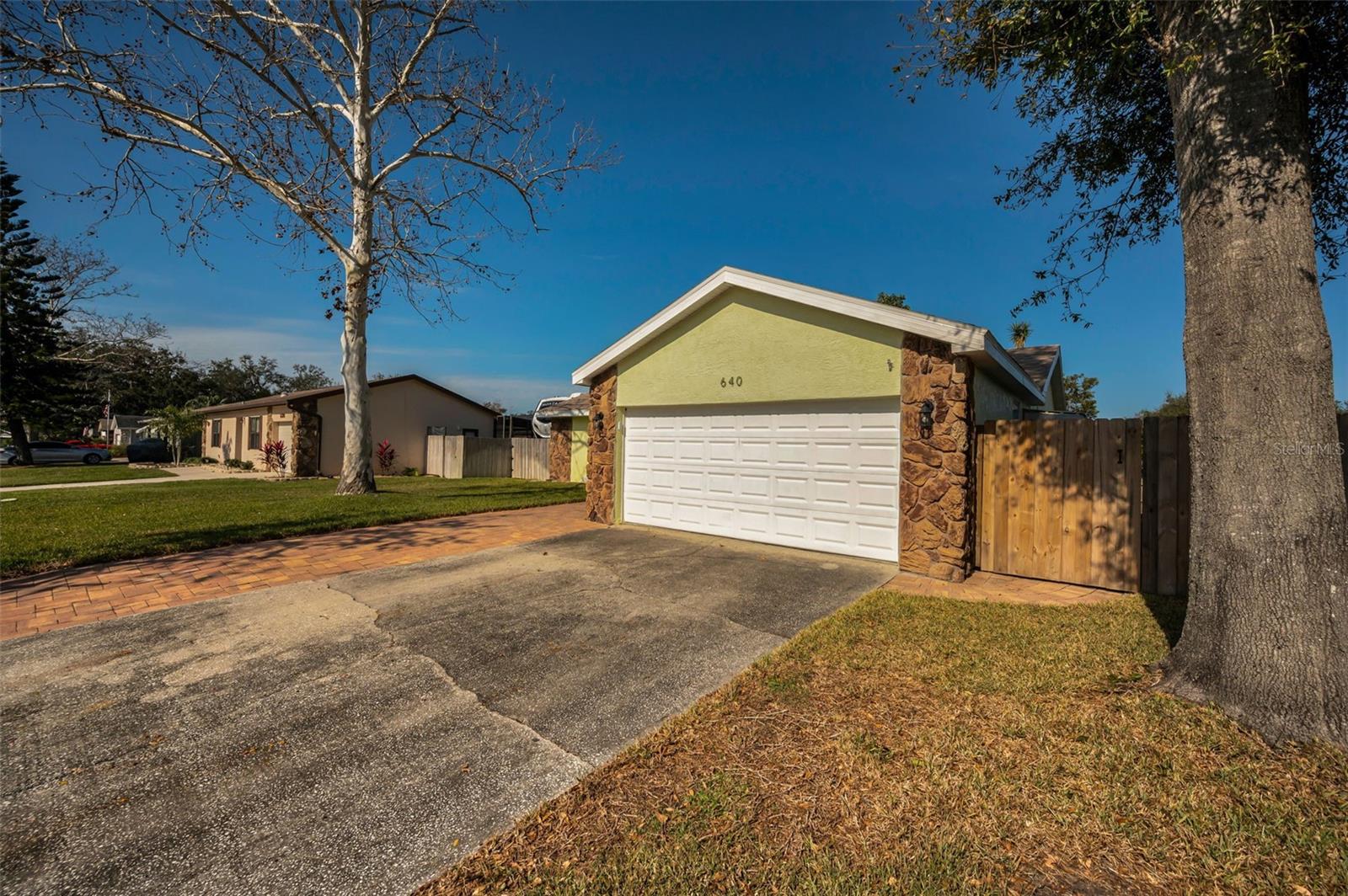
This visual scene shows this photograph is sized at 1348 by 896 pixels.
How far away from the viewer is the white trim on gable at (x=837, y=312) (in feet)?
20.2

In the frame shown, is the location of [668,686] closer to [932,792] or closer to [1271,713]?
[932,792]

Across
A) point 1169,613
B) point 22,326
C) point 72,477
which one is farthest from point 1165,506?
point 22,326

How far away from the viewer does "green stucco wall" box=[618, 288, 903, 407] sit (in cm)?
699

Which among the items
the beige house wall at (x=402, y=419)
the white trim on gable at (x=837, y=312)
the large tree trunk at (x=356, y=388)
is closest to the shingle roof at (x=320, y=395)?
the beige house wall at (x=402, y=419)

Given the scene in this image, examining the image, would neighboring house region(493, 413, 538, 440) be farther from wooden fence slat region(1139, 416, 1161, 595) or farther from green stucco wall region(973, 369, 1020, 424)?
wooden fence slat region(1139, 416, 1161, 595)

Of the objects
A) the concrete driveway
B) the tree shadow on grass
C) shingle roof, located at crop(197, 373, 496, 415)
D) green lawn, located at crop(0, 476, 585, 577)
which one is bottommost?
the concrete driveway

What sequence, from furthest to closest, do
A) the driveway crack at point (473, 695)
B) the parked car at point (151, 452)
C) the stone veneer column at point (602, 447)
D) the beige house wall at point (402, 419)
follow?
the parked car at point (151, 452) → the beige house wall at point (402, 419) → the stone veneer column at point (602, 447) → the driveway crack at point (473, 695)

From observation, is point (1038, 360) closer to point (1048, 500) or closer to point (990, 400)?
point (990, 400)

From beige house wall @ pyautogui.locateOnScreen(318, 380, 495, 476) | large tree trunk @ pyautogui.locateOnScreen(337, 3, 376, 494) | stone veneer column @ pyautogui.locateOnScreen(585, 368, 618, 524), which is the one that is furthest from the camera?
beige house wall @ pyautogui.locateOnScreen(318, 380, 495, 476)

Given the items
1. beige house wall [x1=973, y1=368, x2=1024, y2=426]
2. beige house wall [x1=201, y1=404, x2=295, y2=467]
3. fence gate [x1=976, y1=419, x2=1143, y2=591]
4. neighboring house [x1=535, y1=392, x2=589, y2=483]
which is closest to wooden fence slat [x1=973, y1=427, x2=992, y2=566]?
fence gate [x1=976, y1=419, x2=1143, y2=591]

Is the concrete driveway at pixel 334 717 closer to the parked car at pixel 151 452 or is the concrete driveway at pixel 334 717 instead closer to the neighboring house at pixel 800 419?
the neighboring house at pixel 800 419

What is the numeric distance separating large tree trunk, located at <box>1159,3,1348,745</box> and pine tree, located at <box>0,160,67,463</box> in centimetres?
4241

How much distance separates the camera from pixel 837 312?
23.3ft

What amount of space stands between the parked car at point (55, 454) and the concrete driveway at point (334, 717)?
128 feet
